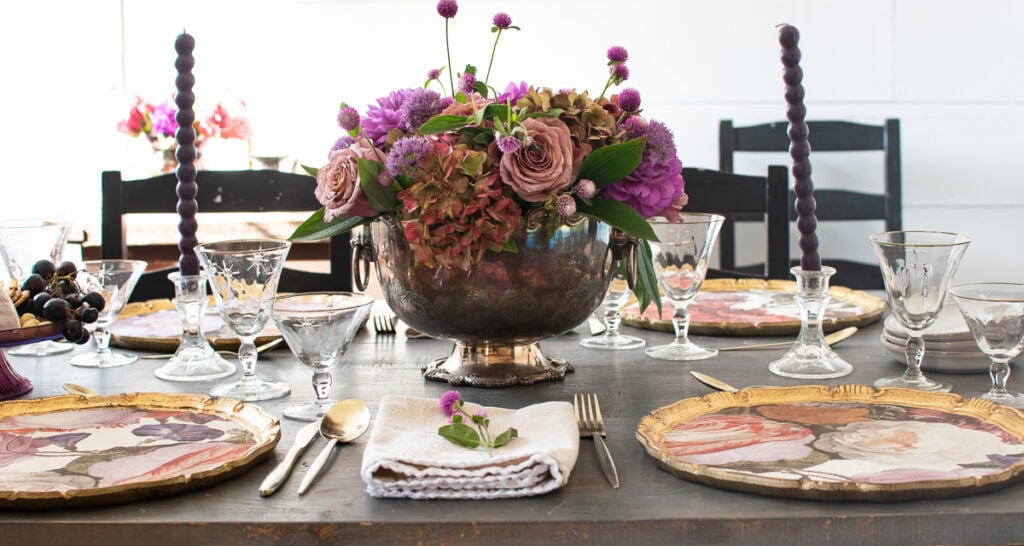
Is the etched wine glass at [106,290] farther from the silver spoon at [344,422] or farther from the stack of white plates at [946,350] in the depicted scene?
the stack of white plates at [946,350]

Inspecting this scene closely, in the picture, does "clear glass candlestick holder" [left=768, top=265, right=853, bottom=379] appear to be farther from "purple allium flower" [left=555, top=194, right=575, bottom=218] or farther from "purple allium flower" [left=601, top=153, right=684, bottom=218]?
"purple allium flower" [left=555, top=194, right=575, bottom=218]

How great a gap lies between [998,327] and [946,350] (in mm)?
215

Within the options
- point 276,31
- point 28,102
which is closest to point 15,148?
point 28,102

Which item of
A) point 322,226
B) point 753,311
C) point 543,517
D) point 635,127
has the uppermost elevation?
point 635,127

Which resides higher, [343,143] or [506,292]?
[343,143]

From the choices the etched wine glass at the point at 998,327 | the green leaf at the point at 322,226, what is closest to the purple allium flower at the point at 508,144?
the green leaf at the point at 322,226

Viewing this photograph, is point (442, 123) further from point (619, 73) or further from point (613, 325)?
point (613, 325)

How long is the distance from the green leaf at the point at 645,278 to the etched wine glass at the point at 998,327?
0.35m

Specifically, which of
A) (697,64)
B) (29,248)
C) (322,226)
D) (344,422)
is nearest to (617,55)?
(322,226)

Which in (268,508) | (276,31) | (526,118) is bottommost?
(268,508)

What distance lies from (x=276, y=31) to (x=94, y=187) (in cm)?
85

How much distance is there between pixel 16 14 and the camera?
3441 mm

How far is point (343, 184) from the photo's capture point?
1.06 meters

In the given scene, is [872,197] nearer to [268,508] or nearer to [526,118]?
[526,118]
